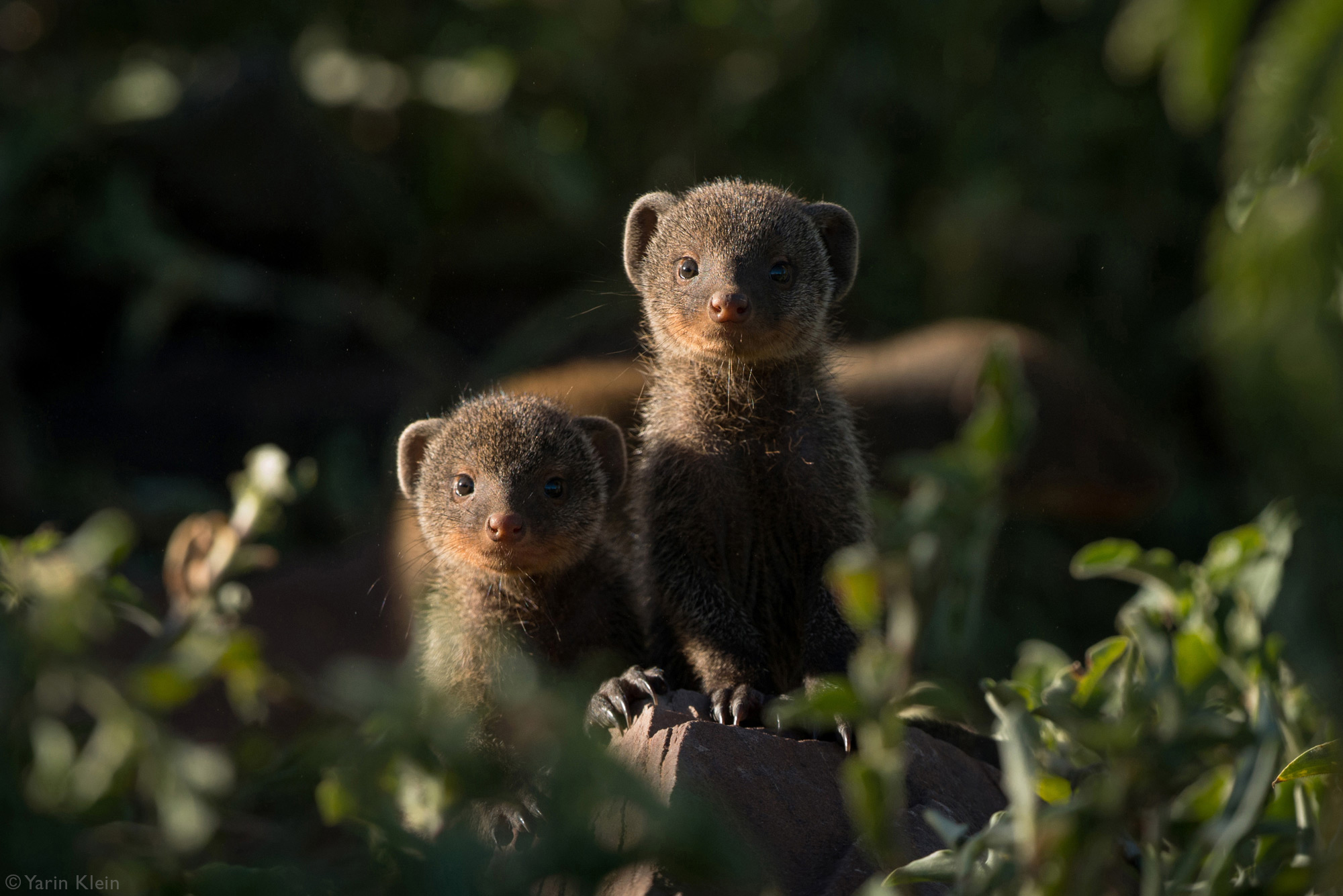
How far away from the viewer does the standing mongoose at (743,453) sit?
3082 mm

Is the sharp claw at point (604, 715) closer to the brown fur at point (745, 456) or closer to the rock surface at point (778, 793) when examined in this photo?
the rock surface at point (778, 793)

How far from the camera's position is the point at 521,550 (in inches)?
120

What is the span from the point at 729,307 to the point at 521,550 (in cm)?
76

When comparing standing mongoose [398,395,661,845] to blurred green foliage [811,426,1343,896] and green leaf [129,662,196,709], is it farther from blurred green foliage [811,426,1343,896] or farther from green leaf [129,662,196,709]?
green leaf [129,662,196,709]

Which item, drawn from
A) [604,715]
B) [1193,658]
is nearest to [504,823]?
[604,715]

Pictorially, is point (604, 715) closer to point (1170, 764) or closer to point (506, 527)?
point (506, 527)

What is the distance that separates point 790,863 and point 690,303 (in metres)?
1.45

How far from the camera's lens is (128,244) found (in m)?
6.67

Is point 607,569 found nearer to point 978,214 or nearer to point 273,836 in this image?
point 273,836

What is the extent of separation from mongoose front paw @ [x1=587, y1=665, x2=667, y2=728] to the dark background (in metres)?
3.46

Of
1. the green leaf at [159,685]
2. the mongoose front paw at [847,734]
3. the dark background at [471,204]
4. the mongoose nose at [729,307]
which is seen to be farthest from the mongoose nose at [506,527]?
the dark background at [471,204]

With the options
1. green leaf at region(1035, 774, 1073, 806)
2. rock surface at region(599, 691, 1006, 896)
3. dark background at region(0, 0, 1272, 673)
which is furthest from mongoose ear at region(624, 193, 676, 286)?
dark background at region(0, 0, 1272, 673)

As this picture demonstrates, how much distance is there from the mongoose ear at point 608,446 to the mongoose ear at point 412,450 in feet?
1.34

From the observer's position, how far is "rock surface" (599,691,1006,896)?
2.22m
